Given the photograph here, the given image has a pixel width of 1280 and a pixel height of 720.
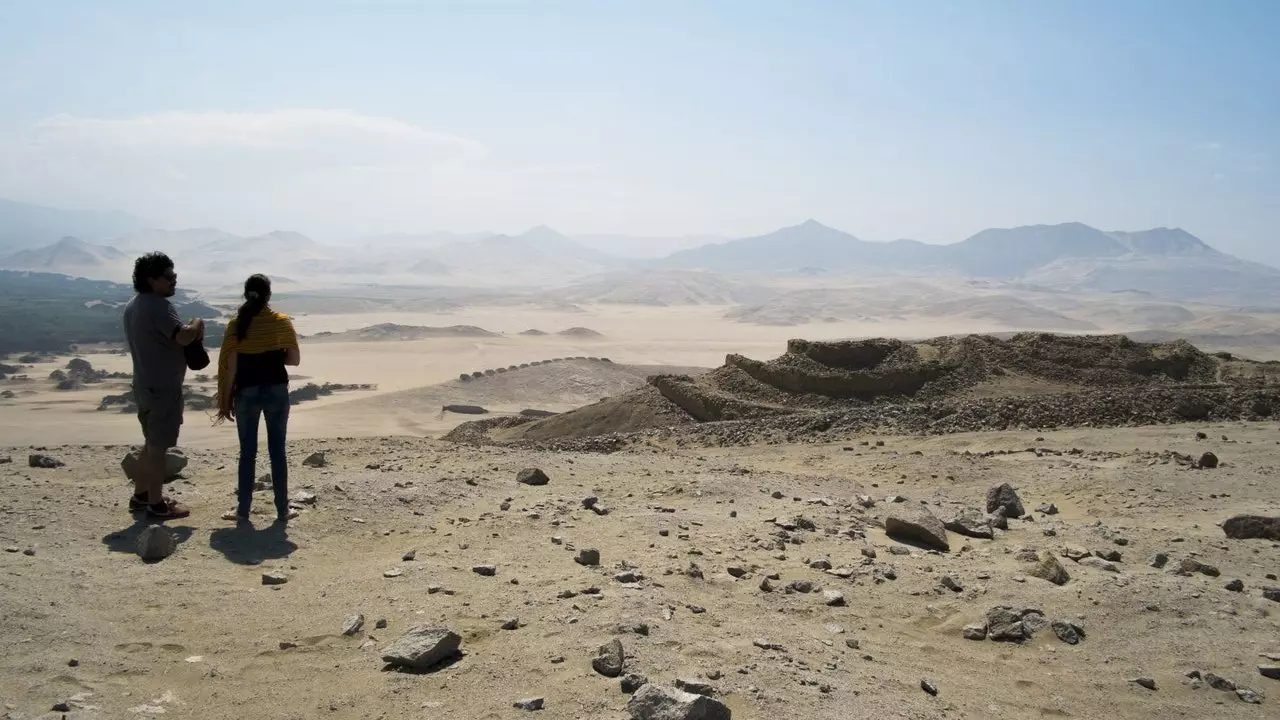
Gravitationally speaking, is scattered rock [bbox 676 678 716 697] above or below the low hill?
above

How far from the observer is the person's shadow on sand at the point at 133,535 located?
475 centimetres

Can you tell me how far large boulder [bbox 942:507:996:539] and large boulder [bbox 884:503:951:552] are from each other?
0.56 feet

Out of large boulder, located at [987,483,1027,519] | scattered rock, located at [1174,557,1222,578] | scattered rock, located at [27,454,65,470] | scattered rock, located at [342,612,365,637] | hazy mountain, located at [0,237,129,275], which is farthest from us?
hazy mountain, located at [0,237,129,275]

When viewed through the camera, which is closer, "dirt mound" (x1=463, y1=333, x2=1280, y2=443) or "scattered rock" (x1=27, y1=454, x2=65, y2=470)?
"scattered rock" (x1=27, y1=454, x2=65, y2=470)

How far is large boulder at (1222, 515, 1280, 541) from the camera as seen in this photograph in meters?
6.20

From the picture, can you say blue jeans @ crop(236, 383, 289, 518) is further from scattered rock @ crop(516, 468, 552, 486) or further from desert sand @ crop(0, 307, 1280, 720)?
scattered rock @ crop(516, 468, 552, 486)

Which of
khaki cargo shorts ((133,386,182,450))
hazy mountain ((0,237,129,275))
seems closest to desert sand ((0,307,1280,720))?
khaki cargo shorts ((133,386,182,450))

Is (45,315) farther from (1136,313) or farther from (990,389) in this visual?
(1136,313)

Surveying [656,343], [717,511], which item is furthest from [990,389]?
[656,343]

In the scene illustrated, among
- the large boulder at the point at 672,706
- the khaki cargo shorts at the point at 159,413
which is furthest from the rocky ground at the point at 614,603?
the khaki cargo shorts at the point at 159,413

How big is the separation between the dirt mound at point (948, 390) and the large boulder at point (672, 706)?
30.1 feet

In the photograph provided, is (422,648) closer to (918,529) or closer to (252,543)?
(252,543)

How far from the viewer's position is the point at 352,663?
354 cm

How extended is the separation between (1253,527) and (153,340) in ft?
Answer: 24.3
